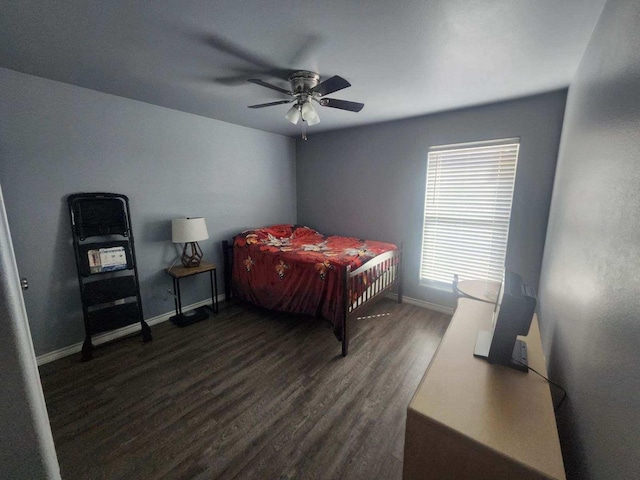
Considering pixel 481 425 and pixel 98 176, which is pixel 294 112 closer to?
pixel 98 176

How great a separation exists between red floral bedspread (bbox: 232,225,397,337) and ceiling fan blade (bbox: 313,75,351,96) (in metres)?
1.40

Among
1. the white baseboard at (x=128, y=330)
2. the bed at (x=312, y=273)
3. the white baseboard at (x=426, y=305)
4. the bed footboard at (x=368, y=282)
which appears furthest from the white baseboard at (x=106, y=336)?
the white baseboard at (x=426, y=305)

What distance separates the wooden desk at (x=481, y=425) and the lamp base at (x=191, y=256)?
2652 millimetres

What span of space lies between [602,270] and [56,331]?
3.58 m

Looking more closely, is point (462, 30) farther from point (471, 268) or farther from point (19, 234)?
point (19, 234)

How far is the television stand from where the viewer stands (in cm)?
→ 116

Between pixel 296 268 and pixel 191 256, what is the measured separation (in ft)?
4.25

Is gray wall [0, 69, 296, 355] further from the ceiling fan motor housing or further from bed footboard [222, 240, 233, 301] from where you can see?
the ceiling fan motor housing

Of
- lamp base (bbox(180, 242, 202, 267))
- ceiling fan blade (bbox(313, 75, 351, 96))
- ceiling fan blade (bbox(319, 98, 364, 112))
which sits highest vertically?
ceiling fan blade (bbox(313, 75, 351, 96))

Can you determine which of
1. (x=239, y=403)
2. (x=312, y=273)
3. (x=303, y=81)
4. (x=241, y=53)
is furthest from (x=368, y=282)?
(x=241, y=53)

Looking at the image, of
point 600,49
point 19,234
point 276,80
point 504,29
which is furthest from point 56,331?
point 600,49

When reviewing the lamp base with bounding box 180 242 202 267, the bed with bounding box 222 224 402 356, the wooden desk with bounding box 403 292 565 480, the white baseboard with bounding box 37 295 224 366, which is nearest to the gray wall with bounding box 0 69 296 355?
the white baseboard with bounding box 37 295 224 366

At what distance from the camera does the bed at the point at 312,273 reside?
2.41 meters

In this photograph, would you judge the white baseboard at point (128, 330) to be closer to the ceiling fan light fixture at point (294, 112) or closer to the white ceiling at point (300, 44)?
the white ceiling at point (300, 44)
